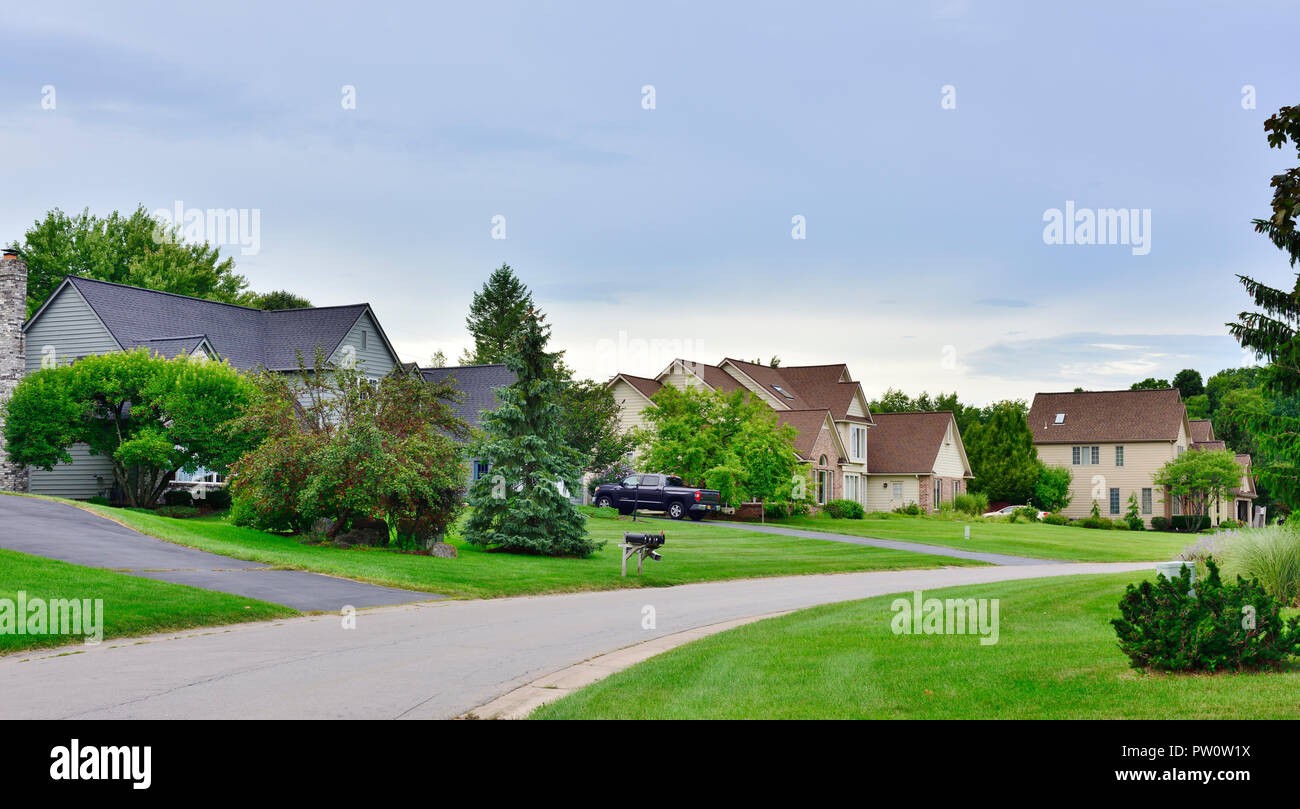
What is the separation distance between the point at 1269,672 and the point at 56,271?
73979 millimetres

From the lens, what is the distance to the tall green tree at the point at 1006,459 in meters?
71.4

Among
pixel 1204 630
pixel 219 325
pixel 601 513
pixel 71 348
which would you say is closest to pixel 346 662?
pixel 1204 630

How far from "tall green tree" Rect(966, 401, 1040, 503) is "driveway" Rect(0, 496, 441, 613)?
57434 millimetres

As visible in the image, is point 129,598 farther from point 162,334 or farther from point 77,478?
point 162,334

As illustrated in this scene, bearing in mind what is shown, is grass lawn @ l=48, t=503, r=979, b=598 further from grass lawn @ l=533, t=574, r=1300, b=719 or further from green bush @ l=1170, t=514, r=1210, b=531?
green bush @ l=1170, t=514, r=1210, b=531

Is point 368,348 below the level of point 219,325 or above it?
below

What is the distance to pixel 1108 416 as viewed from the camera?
7794 centimetres

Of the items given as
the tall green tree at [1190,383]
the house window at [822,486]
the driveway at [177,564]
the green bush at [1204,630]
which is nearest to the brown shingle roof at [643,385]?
the house window at [822,486]

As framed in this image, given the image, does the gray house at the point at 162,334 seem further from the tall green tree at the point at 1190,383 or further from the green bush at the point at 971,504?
the tall green tree at the point at 1190,383

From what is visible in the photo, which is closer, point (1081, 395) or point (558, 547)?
point (558, 547)

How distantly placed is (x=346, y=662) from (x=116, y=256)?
222ft
